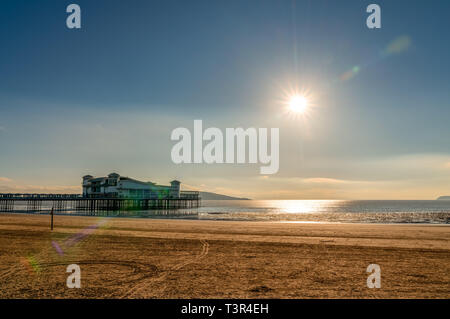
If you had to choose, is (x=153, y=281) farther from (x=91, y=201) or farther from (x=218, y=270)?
(x=91, y=201)

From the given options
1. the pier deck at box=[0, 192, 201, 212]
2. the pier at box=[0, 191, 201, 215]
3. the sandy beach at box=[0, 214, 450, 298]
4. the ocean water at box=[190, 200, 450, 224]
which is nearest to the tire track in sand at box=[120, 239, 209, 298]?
the sandy beach at box=[0, 214, 450, 298]

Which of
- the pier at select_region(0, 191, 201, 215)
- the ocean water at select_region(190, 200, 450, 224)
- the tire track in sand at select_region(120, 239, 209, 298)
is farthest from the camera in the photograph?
the pier at select_region(0, 191, 201, 215)

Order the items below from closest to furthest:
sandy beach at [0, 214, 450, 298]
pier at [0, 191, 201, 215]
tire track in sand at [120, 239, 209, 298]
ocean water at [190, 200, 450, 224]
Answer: tire track in sand at [120, 239, 209, 298]
sandy beach at [0, 214, 450, 298]
ocean water at [190, 200, 450, 224]
pier at [0, 191, 201, 215]

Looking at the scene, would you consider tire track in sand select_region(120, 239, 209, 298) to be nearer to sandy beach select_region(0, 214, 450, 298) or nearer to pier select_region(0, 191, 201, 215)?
sandy beach select_region(0, 214, 450, 298)

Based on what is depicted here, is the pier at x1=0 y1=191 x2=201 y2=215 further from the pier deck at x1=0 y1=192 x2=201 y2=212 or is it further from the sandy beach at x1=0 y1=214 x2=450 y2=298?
the sandy beach at x1=0 y1=214 x2=450 y2=298

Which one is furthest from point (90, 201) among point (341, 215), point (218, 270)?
point (218, 270)

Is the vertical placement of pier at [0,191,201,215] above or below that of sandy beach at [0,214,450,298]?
below

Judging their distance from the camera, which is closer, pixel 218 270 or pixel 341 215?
pixel 218 270

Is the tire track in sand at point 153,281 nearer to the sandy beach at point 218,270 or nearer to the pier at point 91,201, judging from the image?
the sandy beach at point 218,270

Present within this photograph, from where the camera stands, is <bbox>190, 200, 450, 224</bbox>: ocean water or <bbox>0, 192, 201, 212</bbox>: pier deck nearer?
<bbox>190, 200, 450, 224</bbox>: ocean water

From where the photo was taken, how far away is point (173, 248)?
41.5 ft

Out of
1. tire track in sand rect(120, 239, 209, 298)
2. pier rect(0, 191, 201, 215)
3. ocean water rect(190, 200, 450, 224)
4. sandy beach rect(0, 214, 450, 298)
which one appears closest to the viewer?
tire track in sand rect(120, 239, 209, 298)
